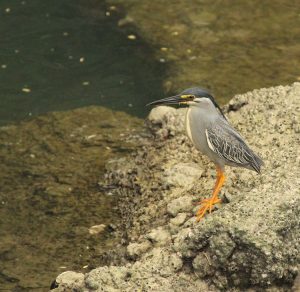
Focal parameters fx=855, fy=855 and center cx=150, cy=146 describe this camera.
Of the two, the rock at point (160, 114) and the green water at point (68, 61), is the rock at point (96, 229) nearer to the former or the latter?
the rock at point (160, 114)

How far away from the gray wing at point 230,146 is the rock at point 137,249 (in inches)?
33.1

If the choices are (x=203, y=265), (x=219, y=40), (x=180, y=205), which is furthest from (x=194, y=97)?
(x=219, y=40)

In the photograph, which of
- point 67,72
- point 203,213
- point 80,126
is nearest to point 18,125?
point 80,126

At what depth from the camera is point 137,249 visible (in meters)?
6.18

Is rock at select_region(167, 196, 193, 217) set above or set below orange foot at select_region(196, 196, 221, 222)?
below

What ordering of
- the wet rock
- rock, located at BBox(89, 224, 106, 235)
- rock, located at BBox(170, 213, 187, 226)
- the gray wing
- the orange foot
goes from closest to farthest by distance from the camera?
the wet rock < the gray wing < the orange foot < rock, located at BBox(170, 213, 187, 226) < rock, located at BBox(89, 224, 106, 235)

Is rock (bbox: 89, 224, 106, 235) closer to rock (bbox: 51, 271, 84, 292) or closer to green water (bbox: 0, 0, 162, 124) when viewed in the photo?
rock (bbox: 51, 271, 84, 292)

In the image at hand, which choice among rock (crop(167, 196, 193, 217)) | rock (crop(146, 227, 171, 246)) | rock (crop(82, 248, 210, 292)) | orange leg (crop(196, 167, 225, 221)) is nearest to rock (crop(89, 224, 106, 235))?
rock (crop(167, 196, 193, 217))

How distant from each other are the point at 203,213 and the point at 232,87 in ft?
12.2

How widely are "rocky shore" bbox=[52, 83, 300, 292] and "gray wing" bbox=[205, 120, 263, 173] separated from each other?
0.48 feet

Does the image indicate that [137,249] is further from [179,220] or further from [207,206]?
[207,206]

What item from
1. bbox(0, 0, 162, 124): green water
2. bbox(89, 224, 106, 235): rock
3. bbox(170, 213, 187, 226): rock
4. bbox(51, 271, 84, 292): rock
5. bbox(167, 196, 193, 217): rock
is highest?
bbox(51, 271, 84, 292): rock

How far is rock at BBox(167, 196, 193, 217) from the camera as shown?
21.6ft

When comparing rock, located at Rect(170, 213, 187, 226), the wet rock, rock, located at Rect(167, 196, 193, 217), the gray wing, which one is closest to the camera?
the wet rock
